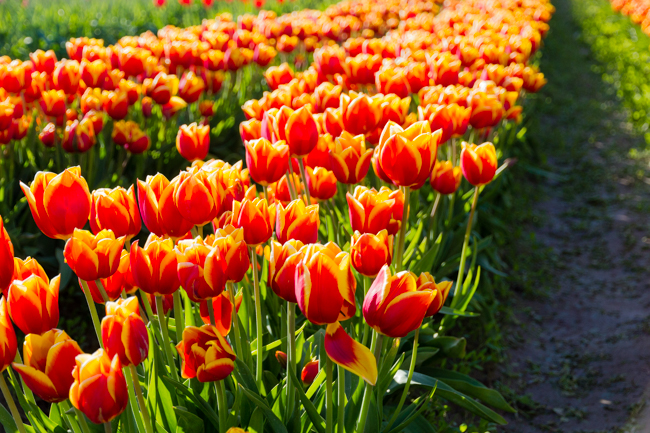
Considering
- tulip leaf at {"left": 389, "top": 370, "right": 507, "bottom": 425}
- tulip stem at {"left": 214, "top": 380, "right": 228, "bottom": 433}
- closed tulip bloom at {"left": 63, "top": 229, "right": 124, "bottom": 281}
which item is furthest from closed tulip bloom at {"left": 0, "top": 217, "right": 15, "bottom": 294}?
tulip leaf at {"left": 389, "top": 370, "right": 507, "bottom": 425}

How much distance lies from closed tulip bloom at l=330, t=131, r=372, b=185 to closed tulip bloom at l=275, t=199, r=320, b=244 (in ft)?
1.49

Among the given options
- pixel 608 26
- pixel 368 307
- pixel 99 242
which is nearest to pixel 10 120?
pixel 99 242

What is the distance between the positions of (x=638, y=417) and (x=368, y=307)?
2.12 m

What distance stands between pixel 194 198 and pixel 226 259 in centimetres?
19

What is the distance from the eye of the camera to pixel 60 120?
3432 millimetres

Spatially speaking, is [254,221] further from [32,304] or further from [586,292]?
[586,292]

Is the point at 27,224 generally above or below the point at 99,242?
below

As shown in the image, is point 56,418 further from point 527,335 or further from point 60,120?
point 527,335

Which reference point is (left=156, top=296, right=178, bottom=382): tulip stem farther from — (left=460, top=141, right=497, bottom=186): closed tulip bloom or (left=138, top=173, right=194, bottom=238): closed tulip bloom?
(left=460, top=141, right=497, bottom=186): closed tulip bloom

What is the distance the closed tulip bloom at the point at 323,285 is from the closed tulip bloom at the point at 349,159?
2.56 feet

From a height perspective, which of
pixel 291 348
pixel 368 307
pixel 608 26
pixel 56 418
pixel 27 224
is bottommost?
pixel 608 26

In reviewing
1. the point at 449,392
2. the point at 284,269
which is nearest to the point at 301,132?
the point at 284,269

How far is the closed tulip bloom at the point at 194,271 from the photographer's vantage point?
1.26 m

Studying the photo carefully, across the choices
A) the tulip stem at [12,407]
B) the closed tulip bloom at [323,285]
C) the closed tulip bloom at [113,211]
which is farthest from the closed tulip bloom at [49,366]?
the closed tulip bloom at [323,285]
